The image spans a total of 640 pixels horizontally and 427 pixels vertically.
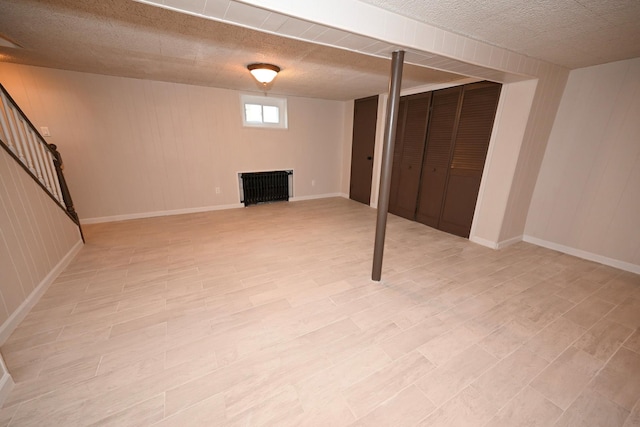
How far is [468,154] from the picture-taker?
348 centimetres

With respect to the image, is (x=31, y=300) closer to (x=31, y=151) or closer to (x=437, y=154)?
(x=31, y=151)

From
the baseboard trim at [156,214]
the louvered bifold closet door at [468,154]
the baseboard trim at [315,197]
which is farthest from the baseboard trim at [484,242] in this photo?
the baseboard trim at [156,214]

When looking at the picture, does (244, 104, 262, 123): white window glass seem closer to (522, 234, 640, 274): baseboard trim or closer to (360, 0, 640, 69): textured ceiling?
(360, 0, 640, 69): textured ceiling

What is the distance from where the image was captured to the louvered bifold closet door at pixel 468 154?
10.5ft

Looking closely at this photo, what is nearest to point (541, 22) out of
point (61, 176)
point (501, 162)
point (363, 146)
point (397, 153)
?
point (501, 162)

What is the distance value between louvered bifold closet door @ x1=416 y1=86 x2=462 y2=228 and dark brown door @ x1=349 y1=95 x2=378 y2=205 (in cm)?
137

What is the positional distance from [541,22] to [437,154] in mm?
2141

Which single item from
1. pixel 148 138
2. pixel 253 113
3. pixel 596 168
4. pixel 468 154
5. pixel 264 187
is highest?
pixel 253 113

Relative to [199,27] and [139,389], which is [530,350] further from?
[199,27]

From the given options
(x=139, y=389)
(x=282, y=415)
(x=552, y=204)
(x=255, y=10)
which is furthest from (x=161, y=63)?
(x=552, y=204)

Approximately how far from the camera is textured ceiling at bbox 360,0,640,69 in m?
1.57

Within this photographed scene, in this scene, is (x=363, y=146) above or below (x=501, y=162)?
above

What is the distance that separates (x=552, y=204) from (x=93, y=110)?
691cm

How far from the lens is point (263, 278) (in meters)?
2.52
